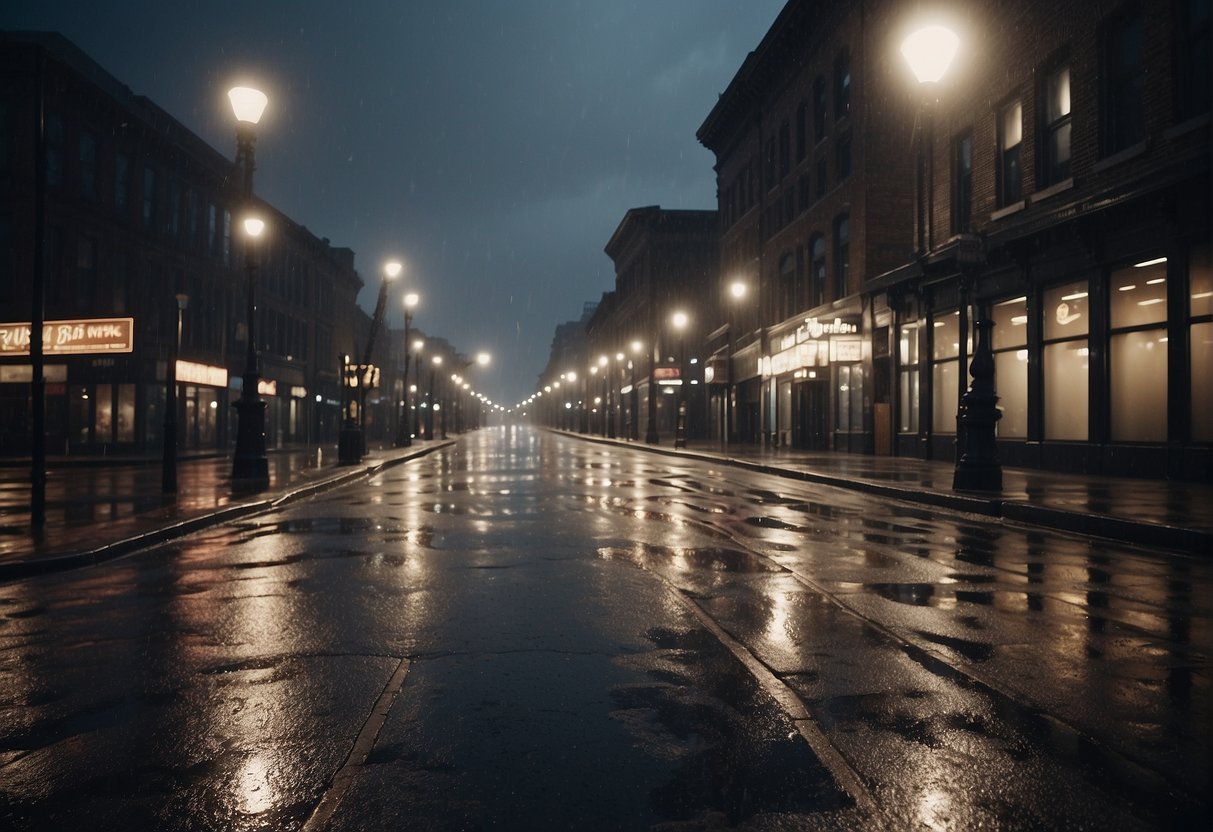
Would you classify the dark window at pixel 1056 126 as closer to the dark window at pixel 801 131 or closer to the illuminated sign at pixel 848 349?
the illuminated sign at pixel 848 349

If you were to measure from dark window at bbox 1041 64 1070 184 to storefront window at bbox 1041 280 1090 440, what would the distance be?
295 cm

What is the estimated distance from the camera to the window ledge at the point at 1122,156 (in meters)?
20.3

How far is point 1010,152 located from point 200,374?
30.2 m

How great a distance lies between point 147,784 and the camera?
396cm

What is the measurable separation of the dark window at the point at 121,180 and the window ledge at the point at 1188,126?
3415cm

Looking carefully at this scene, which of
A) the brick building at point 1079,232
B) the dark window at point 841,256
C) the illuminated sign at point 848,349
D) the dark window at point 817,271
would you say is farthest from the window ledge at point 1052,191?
the dark window at point 817,271

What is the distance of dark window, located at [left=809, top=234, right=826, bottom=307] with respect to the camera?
41.2 metres

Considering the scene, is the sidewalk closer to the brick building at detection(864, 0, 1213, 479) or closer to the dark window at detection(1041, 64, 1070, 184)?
the brick building at detection(864, 0, 1213, 479)

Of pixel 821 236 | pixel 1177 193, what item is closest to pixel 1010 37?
pixel 1177 193

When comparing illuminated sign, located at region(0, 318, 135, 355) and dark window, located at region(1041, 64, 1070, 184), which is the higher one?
dark window, located at region(1041, 64, 1070, 184)

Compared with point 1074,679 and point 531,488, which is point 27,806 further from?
point 531,488

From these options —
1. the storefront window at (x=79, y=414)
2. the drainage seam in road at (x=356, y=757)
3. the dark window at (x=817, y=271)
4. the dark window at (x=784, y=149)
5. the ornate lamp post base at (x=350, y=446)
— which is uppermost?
the dark window at (x=784, y=149)

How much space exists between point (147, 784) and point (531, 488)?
17.6m

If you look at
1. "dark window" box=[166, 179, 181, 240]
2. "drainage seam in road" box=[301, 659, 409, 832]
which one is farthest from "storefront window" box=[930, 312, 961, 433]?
"dark window" box=[166, 179, 181, 240]
